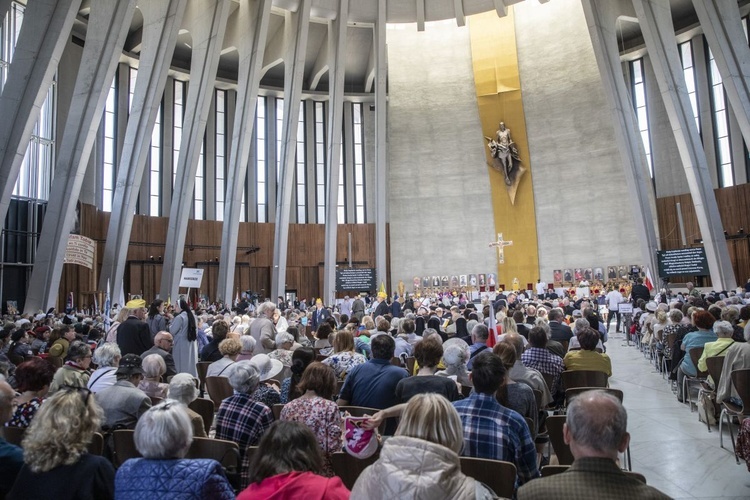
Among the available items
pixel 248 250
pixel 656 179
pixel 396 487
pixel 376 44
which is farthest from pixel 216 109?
pixel 396 487

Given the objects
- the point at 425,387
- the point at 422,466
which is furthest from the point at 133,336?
the point at 422,466

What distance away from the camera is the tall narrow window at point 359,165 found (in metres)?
31.1

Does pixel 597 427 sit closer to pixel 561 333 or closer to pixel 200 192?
pixel 561 333

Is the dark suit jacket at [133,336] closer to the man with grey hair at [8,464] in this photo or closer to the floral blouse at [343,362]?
the floral blouse at [343,362]

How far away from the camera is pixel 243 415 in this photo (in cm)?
356

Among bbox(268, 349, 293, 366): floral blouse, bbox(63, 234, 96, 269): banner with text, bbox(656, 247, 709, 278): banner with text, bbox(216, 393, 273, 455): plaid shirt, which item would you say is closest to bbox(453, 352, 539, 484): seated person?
bbox(216, 393, 273, 455): plaid shirt

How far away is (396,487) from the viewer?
201 centimetres

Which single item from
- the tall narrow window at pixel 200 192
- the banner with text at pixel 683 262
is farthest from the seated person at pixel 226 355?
the tall narrow window at pixel 200 192

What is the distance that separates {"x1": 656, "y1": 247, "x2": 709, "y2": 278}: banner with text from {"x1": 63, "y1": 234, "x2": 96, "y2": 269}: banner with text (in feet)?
60.2

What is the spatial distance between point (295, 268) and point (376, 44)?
38.9 ft

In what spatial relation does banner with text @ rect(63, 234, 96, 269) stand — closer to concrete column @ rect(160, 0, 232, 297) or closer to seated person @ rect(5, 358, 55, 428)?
concrete column @ rect(160, 0, 232, 297)

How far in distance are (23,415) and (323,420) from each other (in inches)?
74.4

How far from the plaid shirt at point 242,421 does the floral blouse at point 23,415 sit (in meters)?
1.14

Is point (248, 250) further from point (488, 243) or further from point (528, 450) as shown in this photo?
point (528, 450)
